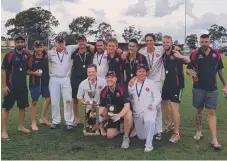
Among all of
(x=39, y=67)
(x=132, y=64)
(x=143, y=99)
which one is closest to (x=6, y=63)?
A: (x=39, y=67)

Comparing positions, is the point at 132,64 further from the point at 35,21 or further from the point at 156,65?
the point at 35,21

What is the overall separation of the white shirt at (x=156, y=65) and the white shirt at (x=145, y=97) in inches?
16.2

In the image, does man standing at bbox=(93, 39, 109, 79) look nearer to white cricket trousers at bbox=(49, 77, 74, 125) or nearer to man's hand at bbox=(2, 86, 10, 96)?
white cricket trousers at bbox=(49, 77, 74, 125)

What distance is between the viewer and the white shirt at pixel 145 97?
262 inches

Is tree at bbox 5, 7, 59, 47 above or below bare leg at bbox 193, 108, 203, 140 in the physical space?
Answer: above

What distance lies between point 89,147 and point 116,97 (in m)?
1.08

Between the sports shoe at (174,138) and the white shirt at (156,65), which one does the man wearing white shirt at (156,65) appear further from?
the sports shoe at (174,138)

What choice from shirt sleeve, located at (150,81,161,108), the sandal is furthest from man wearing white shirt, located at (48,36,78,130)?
the sandal

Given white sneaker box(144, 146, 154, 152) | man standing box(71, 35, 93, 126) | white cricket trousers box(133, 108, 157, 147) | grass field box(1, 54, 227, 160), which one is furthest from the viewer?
man standing box(71, 35, 93, 126)

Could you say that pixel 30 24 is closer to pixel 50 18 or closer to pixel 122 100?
pixel 50 18

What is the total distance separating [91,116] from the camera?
7191 mm

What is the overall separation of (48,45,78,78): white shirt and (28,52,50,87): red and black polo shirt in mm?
219

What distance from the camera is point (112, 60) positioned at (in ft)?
24.2

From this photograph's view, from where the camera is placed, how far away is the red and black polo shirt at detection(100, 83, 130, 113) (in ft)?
22.2
